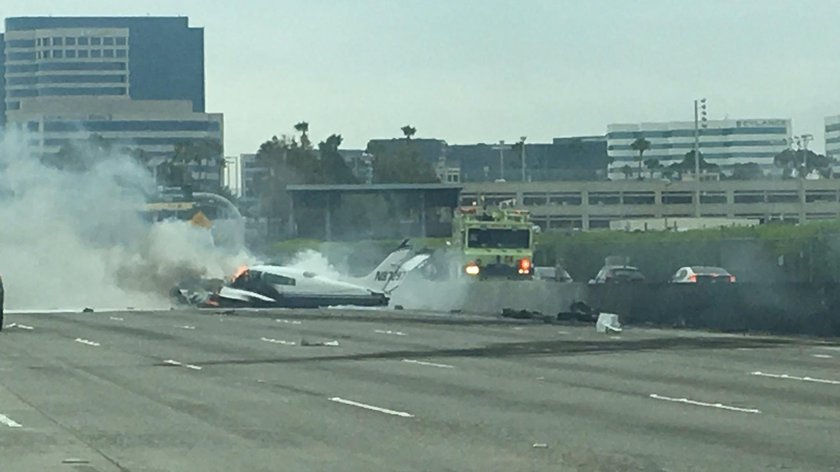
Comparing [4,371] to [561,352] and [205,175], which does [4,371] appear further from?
[205,175]

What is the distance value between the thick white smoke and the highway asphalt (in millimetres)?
25532

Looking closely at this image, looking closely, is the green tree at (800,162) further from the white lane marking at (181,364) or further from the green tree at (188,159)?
the white lane marking at (181,364)

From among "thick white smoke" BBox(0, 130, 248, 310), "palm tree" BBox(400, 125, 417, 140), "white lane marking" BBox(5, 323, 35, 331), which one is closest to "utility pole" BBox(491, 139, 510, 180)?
"palm tree" BBox(400, 125, 417, 140)

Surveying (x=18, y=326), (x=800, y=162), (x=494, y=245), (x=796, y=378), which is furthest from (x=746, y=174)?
(x=796, y=378)

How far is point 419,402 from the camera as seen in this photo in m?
21.0

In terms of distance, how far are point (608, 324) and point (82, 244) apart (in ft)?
99.4

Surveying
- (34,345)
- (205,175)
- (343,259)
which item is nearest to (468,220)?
(343,259)

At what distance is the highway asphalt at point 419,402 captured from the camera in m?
15.5

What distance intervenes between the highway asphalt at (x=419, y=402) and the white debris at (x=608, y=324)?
1.30 meters

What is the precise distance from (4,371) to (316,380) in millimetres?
5277

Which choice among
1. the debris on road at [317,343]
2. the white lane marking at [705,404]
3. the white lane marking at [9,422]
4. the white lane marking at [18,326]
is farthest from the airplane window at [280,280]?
the white lane marking at [9,422]

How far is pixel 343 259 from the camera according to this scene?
3017 inches

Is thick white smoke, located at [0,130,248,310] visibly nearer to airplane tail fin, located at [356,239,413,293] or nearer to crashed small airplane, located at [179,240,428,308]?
airplane tail fin, located at [356,239,413,293]

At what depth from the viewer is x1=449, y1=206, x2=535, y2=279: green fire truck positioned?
59.3m
